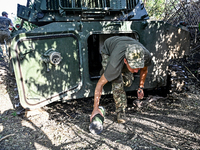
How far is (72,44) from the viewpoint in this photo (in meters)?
2.85

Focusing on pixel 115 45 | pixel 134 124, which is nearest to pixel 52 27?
pixel 115 45

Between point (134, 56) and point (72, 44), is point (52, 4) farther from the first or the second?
point (134, 56)

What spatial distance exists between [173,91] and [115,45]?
72.6 inches

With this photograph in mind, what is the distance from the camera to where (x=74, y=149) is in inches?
83.9

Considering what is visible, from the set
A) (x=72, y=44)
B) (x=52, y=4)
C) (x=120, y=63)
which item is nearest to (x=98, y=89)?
(x=120, y=63)

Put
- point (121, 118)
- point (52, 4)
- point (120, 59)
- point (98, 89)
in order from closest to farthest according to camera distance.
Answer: point (120, 59) → point (98, 89) → point (121, 118) → point (52, 4)

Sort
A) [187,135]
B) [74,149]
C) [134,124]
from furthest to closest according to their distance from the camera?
[134,124]
[187,135]
[74,149]

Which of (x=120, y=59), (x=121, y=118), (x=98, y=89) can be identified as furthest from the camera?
(x=121, y=118)

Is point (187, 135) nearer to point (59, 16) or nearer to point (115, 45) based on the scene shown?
point (115, 45)

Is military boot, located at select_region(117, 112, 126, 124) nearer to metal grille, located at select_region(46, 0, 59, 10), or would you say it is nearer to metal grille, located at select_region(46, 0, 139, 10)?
metal grille, located at select_region(46, 0, 139, 10)

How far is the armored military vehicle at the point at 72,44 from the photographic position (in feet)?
8.45

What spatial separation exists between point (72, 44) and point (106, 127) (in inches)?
57.3

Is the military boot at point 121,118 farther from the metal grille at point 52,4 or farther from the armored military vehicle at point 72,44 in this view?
the metal grille at point 52,4

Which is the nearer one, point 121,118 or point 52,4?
point 121,118
